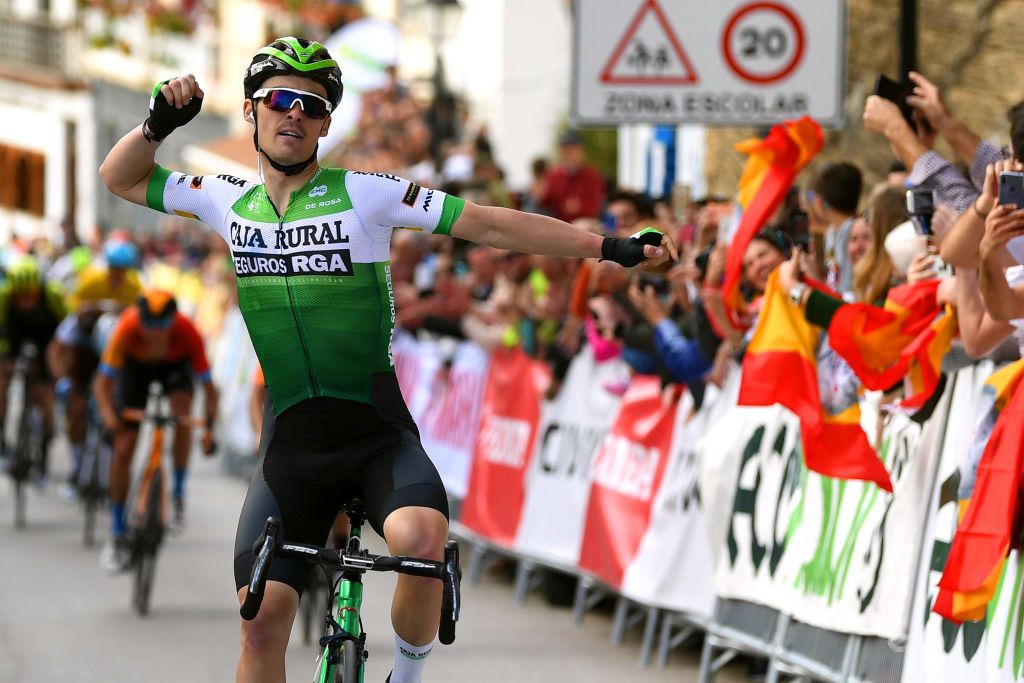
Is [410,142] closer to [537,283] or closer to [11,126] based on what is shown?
[537,283]

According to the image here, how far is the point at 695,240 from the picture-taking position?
10133 mm

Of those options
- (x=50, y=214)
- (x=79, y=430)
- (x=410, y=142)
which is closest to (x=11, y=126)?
(x=50, y=214)

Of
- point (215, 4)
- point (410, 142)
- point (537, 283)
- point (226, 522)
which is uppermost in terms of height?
point (215, 4)

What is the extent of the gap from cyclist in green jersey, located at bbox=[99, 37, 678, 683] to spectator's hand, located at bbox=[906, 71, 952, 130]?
2.13m

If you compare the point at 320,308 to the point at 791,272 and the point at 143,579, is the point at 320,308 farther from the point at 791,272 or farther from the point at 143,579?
the point at 143,579

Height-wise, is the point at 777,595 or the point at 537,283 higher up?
the point at 537,283

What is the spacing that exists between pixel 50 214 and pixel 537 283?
46013 mm

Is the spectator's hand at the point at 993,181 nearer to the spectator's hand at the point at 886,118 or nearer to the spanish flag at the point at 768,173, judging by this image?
the spectator's hand at the point at 886,118

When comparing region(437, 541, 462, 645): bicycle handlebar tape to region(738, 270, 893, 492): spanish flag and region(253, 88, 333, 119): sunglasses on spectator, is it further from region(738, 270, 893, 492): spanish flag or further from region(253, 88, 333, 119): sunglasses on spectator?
region(738, 270, 893, 492): spanish flag

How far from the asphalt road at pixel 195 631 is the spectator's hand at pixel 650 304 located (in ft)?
5.76

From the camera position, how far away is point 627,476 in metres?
10.9

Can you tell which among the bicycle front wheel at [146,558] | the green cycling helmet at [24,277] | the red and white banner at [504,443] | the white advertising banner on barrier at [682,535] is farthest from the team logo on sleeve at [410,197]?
the green cycling helmet at [24,277]

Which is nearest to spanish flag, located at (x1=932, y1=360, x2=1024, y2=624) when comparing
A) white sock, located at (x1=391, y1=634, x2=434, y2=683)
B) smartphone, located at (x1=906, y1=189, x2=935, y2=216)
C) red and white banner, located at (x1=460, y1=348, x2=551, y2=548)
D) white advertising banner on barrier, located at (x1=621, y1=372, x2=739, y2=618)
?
smartphone, located at (x1=906, y1=189, x2=935, y2=216)

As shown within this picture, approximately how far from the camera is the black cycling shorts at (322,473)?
231 inches
